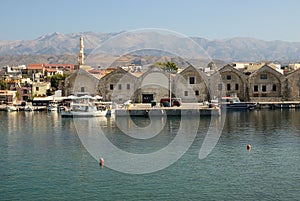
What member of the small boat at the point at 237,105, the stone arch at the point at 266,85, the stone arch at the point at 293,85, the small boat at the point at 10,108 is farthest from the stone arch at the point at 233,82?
the small boat at the point at 10,108

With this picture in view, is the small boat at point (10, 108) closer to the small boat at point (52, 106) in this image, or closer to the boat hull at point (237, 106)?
the small boat at point (52, 106)

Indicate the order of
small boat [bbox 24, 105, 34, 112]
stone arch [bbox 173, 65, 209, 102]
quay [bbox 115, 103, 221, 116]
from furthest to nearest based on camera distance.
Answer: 1. stone arch [bbox 173, 65, 209, 102]
2. small boat [bbox 24, 105, 34, 112]
3. quay [bbox 115, 103, 221, 116]

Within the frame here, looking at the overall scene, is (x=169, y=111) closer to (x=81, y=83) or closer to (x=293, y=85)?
(x=81, y=83)

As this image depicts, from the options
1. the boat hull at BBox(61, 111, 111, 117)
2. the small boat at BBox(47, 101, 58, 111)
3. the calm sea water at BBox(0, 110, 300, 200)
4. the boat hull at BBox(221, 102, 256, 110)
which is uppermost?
the small boat at BBox(47, 101, 58, 111)

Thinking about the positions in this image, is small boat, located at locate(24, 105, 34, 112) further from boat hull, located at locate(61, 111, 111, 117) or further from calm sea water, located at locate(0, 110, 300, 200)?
calm sea water, located at locate(0, 110, 300, 200)

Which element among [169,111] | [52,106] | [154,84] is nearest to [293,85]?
[154,84]

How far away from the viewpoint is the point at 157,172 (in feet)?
75.2

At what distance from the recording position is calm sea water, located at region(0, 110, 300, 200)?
19453 millimetres

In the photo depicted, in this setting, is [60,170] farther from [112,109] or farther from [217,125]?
[112,109]

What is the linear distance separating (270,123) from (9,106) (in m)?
31.6

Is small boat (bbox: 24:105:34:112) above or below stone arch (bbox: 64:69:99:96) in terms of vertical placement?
below

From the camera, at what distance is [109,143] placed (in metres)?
31.2

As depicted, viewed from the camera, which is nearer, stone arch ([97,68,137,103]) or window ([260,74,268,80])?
stone arch ([97,68,137,103])

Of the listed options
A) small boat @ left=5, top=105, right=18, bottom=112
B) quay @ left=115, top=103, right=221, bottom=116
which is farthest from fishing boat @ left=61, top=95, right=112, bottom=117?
small boat @ left=5, top=105, right=18, bottom=112
